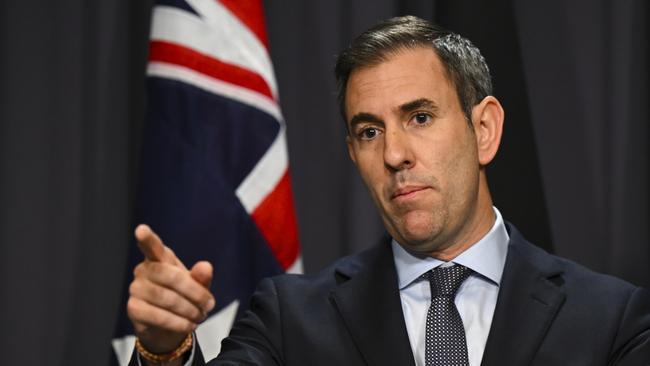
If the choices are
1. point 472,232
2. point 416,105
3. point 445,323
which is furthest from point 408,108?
point 445,323

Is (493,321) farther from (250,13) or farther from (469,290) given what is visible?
(250,13)

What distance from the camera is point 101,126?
2.74 meters

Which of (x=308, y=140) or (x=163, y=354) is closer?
(x=163, y=354)

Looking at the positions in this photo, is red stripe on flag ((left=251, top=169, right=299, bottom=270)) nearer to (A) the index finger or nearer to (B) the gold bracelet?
(B) the gold bracelet

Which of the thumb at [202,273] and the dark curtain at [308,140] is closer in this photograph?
the thumb at [202,273]

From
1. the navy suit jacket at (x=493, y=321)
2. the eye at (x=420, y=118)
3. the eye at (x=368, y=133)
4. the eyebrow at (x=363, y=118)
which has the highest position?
the eyebrow at (x=363, y=118)

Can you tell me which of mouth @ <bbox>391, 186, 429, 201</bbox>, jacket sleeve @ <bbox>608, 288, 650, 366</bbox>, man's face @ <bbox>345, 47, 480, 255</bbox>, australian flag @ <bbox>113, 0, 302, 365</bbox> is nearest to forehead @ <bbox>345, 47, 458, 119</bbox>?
man's face @ <bbox>345, 47, 480, 255</bbox>

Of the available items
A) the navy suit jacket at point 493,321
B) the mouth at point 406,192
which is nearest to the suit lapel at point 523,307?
the navy suit jacket at point 493,321

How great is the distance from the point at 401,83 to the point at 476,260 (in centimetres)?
38

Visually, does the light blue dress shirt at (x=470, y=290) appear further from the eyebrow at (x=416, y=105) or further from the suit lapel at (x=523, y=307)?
the eyebrow at (x=416, y=105)

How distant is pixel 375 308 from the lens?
1.71 m

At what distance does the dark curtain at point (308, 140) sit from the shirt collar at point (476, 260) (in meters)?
0.87

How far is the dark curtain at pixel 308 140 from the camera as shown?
2.67 meters

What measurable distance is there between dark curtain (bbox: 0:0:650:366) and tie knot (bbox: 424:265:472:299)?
962 mm
